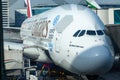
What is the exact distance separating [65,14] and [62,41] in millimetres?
1971

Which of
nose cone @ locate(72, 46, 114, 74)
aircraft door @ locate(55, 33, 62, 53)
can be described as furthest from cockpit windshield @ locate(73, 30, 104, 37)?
nose cone @ locate(72, 46, 114, 74)

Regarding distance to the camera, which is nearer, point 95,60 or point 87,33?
point 95,60

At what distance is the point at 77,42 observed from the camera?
15617 millimetres

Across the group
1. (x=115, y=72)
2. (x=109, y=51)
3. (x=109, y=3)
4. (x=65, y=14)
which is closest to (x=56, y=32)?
(x=65, y=14)

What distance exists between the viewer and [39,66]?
79.9ft

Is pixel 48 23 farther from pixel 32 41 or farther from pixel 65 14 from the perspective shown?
pixel 32 41

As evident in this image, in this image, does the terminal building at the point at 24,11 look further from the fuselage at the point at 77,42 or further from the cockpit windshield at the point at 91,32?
the cockpit windshield at the point at 91,32

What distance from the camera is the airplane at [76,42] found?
48.2ft

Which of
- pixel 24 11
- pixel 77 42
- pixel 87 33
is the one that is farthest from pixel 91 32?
pixel 24 11

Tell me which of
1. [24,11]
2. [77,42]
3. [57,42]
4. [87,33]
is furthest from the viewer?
[24,11]

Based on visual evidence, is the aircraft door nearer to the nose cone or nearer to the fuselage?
the fuselage

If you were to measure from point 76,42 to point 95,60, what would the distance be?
1.64 metres

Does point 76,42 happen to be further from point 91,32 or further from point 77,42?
point 91,32

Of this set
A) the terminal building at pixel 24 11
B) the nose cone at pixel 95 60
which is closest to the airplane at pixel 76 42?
the nose cone at pixel 95 60
